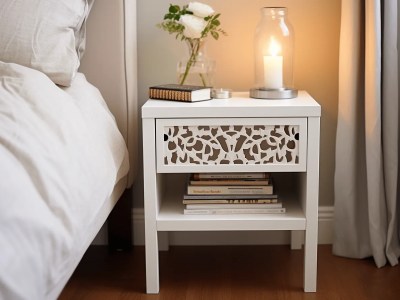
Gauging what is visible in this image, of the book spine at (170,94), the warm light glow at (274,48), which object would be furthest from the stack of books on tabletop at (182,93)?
the warm light glow at (274,48)

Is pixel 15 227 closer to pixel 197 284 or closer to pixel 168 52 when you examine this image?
pixel 197 284

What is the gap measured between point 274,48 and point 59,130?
2.75 feet

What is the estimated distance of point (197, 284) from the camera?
2068mm

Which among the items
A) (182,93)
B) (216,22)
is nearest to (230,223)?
(182,93)

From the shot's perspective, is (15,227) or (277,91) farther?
(277,91)

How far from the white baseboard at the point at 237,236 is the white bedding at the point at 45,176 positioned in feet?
1.91

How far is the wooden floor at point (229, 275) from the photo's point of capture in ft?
6.54

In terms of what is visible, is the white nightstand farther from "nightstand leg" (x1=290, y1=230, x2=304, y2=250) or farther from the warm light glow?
"nightstand leg" (x1=290, y1=230, x2=304, y2=250)

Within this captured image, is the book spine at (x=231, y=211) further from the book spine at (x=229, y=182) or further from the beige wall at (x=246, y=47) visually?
the beige wall at (x=246, y=47)

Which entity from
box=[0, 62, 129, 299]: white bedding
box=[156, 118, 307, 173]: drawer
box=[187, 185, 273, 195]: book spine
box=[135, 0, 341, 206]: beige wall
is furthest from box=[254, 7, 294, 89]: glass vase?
box=[0, 62, 129, 299]: white bedding

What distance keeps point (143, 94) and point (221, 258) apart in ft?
2.07

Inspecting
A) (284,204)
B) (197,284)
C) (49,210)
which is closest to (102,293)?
(197,284)

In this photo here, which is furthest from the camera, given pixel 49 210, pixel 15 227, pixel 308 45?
pixel 308 45

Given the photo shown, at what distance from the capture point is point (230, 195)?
79.4 inches
